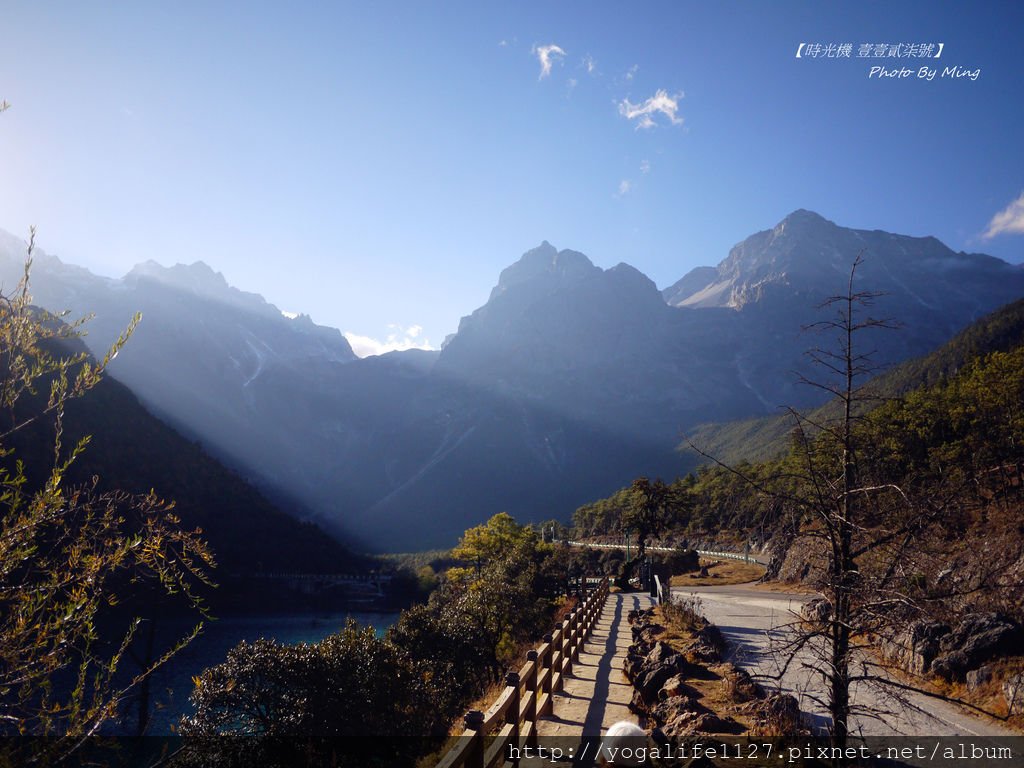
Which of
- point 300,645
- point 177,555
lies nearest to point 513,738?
point 177,555

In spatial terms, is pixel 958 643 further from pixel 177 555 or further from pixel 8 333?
pixel 8 333

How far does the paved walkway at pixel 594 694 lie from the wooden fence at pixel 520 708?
26cm

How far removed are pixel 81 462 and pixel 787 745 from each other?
93082 mm

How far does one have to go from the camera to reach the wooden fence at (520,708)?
5344 mm

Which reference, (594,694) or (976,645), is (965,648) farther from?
(594,694)

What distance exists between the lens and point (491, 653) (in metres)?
21.8

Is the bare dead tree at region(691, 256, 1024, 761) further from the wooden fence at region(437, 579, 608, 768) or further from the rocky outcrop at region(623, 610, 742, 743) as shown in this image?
the wooden fence at region(437, 579, 608, 768)

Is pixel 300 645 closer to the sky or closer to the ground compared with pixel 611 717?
closer to the ground

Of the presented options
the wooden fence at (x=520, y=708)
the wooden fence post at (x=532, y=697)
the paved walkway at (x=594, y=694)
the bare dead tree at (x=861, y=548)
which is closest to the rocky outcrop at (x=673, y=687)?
the paved walkway at (x=594, y=694)

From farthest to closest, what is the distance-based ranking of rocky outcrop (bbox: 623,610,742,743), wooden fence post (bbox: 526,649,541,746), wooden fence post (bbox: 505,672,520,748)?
wooden fence post (bbox: 526,649,541,746), rocky outcrop (bbox: 623,610,742,743), wooden fence post (bbox: 505,672,520,748)

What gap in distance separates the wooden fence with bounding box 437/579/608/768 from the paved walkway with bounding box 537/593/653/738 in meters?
0.26

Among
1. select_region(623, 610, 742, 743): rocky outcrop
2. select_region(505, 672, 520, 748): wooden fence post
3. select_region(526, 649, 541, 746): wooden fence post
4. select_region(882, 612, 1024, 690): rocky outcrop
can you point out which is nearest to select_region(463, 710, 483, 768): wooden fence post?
select_region(505, 672, 520, 748): wooden fence post

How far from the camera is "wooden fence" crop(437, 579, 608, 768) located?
17.5 feet

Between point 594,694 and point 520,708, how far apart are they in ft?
11.4
